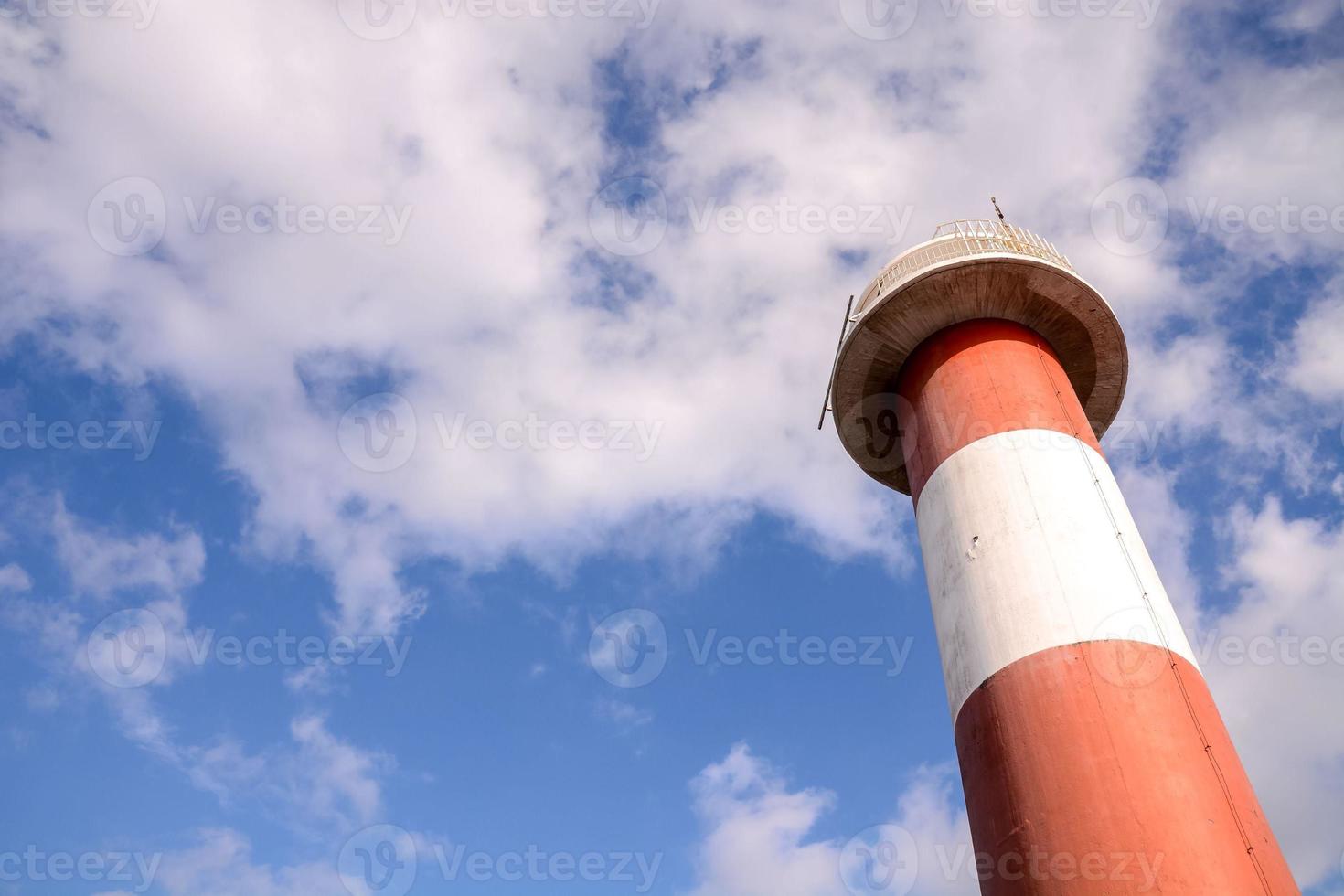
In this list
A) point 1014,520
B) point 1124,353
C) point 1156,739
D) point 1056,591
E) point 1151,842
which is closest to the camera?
point 1151,842

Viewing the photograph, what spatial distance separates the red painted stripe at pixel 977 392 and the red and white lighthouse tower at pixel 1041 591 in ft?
0.15

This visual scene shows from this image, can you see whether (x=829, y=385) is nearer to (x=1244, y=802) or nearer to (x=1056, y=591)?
(x=1056, y=591)

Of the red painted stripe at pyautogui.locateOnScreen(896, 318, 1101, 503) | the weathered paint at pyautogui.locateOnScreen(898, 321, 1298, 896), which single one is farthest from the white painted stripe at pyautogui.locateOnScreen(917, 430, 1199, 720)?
the red painted stripe at pyautogui.locateOnScreen(896, 318, 1101, 503)

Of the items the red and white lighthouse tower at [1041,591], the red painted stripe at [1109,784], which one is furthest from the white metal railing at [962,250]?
the red painted stripe at [1109,784]

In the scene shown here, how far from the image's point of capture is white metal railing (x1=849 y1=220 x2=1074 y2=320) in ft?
53.5

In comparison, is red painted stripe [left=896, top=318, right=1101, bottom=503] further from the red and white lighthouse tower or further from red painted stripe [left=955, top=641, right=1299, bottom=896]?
red painted stripe [left=955, top=641, right=1299, bottom=896]

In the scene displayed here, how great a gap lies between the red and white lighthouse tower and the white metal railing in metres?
0.06

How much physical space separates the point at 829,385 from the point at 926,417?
9.26 feet

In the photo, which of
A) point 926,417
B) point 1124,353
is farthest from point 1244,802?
point 1124,353

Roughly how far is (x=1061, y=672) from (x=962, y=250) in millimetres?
8310

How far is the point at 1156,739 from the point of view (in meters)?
10.9

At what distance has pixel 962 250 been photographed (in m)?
16.4

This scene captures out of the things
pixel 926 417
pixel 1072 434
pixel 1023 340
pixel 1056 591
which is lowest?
pixel 1056 591

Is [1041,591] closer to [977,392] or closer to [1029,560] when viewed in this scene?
[1029,560]
